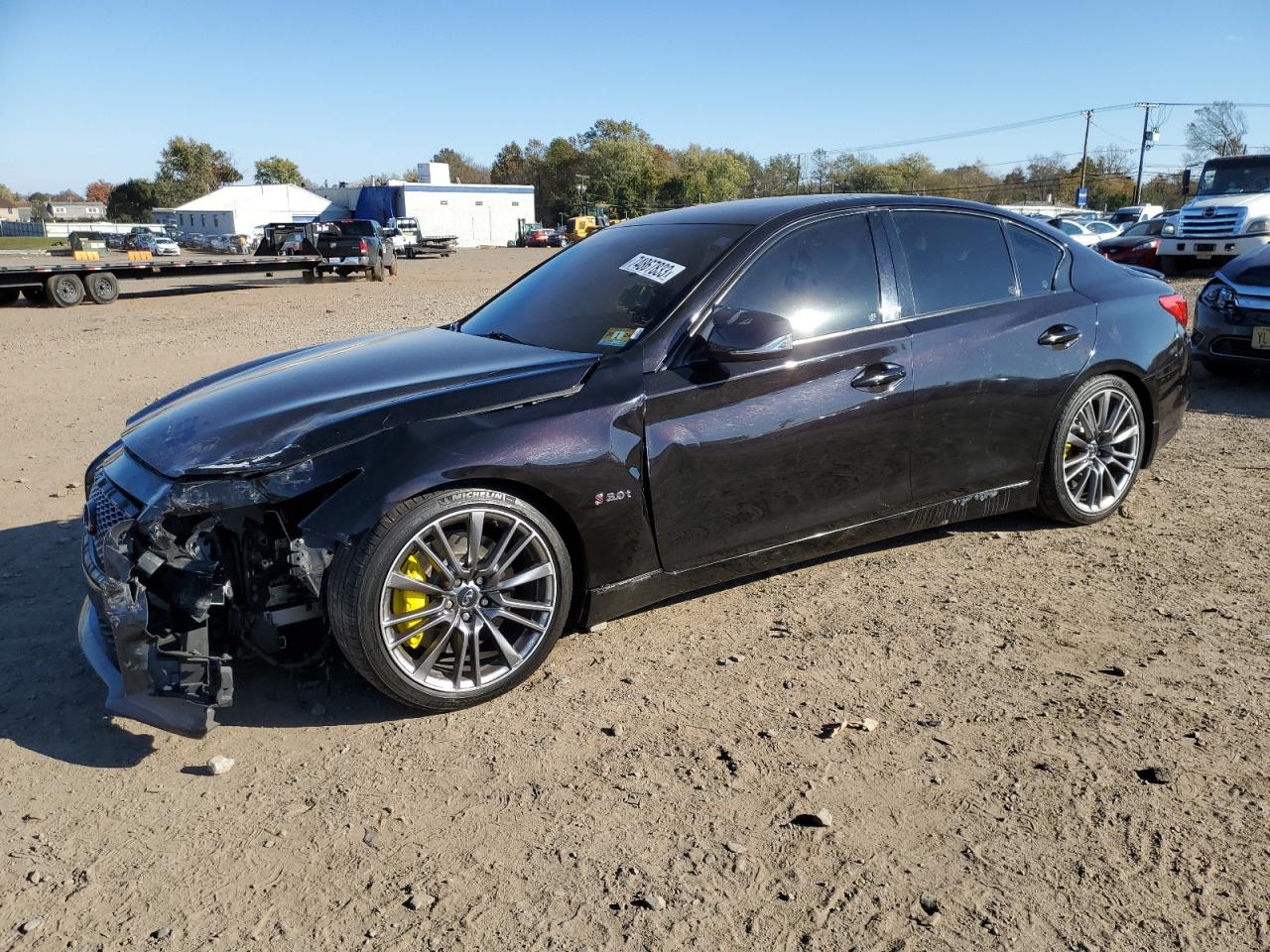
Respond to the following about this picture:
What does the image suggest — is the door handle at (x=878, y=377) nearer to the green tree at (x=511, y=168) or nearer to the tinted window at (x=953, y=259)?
the tinted window at (x=953, y=259)

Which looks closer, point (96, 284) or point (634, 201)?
point (96, 284)

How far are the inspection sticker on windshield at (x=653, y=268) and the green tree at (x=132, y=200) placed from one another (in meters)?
110

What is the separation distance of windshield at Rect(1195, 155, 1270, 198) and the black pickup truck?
20955mm

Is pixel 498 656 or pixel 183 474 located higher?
pixel 183 474

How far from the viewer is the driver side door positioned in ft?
11.9

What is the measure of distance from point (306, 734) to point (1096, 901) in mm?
2408

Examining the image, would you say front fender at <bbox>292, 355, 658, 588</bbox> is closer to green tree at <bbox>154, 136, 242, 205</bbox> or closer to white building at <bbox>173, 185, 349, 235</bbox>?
white building at <bbox>173, 185, 349, 235</bbox>

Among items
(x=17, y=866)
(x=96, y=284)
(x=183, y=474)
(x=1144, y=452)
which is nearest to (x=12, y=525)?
(x=183, y=474)

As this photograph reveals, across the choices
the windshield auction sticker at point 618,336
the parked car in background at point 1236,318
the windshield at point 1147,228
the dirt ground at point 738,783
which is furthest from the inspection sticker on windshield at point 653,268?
the windshield at point 1147,228

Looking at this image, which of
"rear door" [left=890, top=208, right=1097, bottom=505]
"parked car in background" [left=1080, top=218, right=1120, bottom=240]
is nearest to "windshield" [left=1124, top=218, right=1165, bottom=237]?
"parked car in background" [left=1080, top=218, right=1120, bottom=240]

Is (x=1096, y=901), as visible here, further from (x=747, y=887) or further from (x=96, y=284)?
(x=96, y=284)

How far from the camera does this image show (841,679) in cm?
351

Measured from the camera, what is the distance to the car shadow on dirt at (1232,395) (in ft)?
25.3

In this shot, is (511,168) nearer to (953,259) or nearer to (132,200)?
(132,200)
